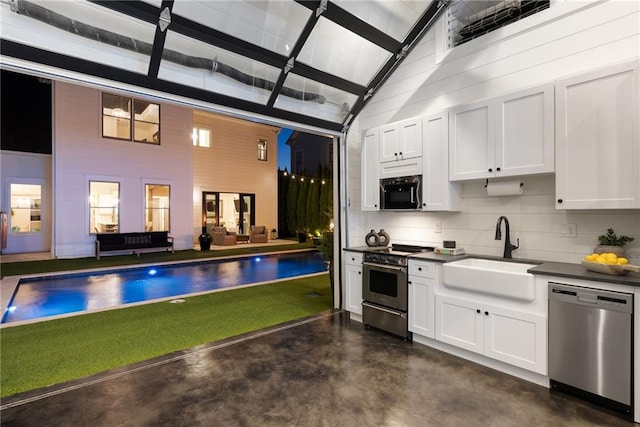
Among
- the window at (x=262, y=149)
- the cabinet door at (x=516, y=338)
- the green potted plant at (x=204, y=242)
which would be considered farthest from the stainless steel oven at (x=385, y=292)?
the window at (x=262, y=149)

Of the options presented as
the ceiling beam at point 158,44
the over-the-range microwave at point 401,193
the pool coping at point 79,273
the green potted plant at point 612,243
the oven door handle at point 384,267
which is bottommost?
the pool coping at point 79,273

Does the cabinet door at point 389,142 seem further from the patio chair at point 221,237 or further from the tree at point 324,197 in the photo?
the tree at point 324,197

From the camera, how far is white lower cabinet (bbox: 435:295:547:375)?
8.60 feet

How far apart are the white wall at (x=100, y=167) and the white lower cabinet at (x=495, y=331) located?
10513mm

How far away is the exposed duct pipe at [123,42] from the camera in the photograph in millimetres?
2387

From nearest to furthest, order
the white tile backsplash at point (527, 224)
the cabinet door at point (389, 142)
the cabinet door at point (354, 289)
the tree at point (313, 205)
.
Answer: the white tile backsplash at point (527, 224)
the cabinet door at point (389, 142)
the cabinet door at point (354, 289)
the tree at point (313, 205)

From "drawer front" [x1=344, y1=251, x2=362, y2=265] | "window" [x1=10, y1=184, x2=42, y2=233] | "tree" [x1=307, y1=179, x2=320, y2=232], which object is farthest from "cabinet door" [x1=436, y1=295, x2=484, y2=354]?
"window" [x1=10, y1=184, x2=42, y2=233]

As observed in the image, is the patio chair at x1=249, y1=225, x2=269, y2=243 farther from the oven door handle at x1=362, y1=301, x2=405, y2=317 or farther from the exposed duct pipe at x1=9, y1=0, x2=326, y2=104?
the exposed duct pipe at x1=9, y1=0, x2=326, y2=104

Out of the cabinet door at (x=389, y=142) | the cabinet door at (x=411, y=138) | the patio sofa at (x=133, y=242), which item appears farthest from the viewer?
the patio sofa at (x=133, y=242)

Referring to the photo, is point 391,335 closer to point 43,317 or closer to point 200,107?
point 200,107

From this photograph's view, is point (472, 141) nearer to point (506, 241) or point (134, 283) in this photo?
point (506, 241)

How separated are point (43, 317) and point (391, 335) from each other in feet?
15.8

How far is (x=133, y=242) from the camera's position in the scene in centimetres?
998

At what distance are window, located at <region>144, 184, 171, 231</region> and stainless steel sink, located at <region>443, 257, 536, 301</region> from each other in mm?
10643
